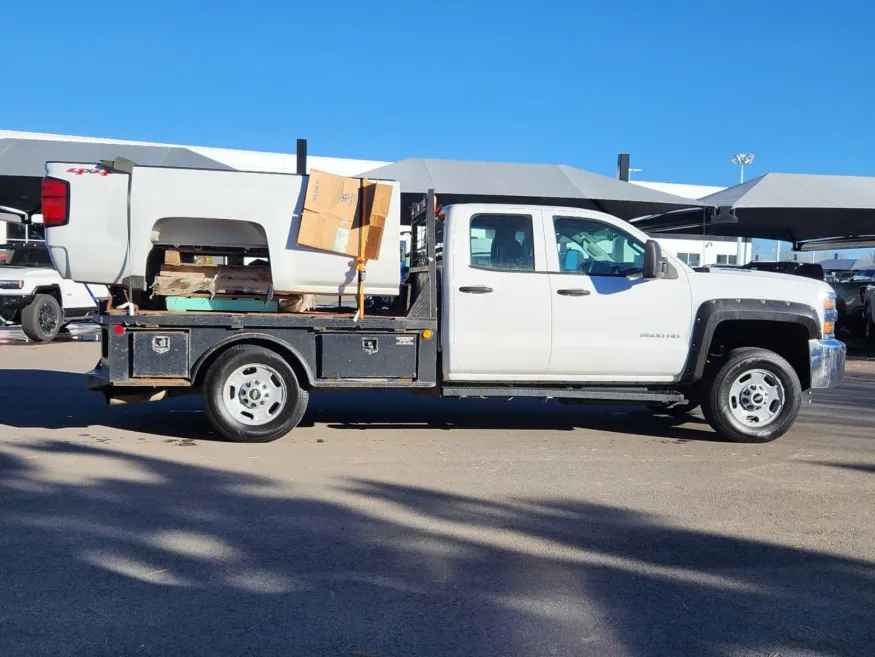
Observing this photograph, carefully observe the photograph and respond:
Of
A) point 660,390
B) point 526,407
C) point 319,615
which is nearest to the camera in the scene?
point 319,615

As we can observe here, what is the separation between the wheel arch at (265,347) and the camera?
7.00 meters

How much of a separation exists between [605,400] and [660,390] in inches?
22.2

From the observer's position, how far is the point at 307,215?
6.93m

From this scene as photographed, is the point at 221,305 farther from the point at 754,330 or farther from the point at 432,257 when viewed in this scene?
the point at 754,330

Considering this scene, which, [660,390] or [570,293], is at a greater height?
[570,293]

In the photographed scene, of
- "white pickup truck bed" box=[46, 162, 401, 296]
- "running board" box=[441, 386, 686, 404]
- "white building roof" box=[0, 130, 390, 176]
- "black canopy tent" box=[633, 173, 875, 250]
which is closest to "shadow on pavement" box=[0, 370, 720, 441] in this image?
"running board" box=[441, 386, 686, 404]

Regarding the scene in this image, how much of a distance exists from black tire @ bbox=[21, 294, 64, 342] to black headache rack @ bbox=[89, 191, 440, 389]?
9544 millimetres

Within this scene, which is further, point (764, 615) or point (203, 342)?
point (203, 342)

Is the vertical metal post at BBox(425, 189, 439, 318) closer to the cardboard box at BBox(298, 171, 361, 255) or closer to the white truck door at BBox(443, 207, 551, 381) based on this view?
the white truck door at BBox(443, 207, 551, 381)

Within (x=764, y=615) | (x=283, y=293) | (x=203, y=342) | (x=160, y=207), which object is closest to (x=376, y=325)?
(x=283, y=293)

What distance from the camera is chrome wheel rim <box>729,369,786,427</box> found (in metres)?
7.44

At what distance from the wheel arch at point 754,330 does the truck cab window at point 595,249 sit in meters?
0.75

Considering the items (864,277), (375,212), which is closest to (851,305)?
(864,277)

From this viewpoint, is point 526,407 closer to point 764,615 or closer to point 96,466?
point 96,466
